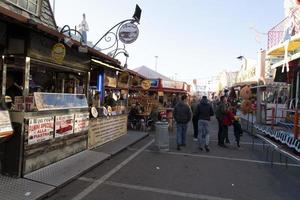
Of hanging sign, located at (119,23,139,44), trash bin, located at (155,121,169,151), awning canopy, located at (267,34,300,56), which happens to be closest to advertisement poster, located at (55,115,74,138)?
trash bin, located at (155,121,169,151)

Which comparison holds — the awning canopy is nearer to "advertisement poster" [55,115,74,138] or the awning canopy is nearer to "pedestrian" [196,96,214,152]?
"pedestrian" [196,96,214,152]

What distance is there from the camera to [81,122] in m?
8.74

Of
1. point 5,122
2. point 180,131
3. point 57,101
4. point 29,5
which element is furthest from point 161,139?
point 29,5

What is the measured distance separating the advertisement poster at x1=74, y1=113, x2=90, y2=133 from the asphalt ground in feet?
3.67

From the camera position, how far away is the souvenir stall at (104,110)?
9.91 m

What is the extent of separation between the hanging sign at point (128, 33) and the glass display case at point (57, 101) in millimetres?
4697

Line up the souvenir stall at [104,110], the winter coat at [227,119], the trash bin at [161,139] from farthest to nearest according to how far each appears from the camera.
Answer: the winter coat at [227,119]
the trash bin at [161,139]
the souvenir stall at [104,110]

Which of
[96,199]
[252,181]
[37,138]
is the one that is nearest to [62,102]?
[37,138]

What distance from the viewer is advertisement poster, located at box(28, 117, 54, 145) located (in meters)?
6.36

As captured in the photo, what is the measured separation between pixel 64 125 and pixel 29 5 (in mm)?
5157

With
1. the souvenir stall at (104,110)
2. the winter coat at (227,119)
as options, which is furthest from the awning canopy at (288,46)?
the souvenir stall at (104,110)

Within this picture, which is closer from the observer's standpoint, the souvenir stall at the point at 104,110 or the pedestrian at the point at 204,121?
the souvenir stall at the point at 104,110

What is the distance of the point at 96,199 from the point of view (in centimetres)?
562

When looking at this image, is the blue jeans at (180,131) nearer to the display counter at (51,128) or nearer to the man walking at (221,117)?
the man walking at (221,117)
